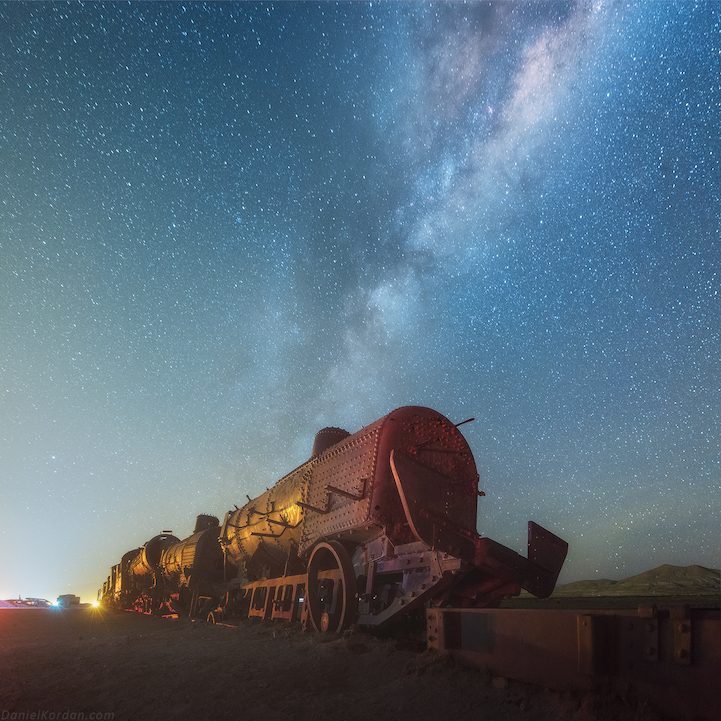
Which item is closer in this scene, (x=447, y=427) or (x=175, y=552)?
(x=447, y=427)

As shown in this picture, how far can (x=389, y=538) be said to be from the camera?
6.10 meters

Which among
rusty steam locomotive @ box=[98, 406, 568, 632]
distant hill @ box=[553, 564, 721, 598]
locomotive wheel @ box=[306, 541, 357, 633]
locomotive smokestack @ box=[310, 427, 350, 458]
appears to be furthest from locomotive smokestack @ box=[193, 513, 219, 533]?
distant hill @ box=[553, 564, 721, 598]

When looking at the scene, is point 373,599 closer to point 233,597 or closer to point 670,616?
point 670,616

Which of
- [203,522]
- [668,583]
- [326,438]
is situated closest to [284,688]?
[326,438]

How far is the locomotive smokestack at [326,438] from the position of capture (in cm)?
1050

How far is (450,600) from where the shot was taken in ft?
19.4

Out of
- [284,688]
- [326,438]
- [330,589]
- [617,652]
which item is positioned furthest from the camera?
[326,438]

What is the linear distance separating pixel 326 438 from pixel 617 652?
8.11 meters

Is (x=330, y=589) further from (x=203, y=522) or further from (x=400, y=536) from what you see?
(x=203, y=522)

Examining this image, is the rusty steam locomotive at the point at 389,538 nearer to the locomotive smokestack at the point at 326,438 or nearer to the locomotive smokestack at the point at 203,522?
the locomotive smokestack at the point at 326,438

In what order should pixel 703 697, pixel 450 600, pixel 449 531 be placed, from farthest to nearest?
pixel 450 600
pixel 449 531
pixel 703 697

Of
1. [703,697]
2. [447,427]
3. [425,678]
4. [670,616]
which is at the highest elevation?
[447,427]

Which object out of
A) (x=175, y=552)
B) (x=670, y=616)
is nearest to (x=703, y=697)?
(x=670, y=616)

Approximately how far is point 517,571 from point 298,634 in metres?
3.60
